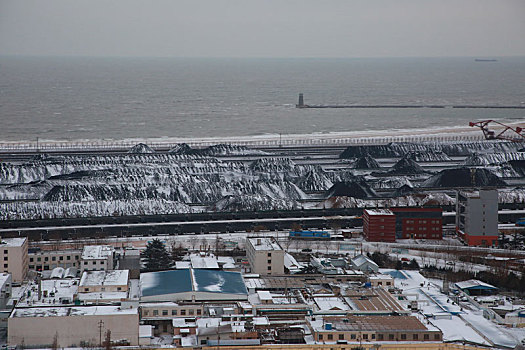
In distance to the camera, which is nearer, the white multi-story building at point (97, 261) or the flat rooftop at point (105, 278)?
the flat rooftop at point (105, 278)

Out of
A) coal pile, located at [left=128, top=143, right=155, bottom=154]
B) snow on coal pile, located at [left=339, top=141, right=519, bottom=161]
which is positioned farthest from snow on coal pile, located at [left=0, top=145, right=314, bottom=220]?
snow on coal pile, located at [left=339, top=141, right=519, bottom=161]

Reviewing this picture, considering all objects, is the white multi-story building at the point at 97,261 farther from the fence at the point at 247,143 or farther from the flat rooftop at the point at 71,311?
the fence at the point at 247,143

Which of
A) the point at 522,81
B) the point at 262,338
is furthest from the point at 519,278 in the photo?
the point at 522,81

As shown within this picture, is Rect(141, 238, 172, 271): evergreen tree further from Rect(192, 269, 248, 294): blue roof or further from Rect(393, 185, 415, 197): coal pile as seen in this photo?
Rect(393, 185, 415, 197): coal pile

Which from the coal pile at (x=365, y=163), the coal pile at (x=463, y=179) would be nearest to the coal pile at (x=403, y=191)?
the coal pile at (x=463, y=179)

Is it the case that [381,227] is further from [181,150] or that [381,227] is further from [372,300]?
[181,150]

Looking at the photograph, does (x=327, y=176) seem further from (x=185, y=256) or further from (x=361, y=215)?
(x=185, y=256)
